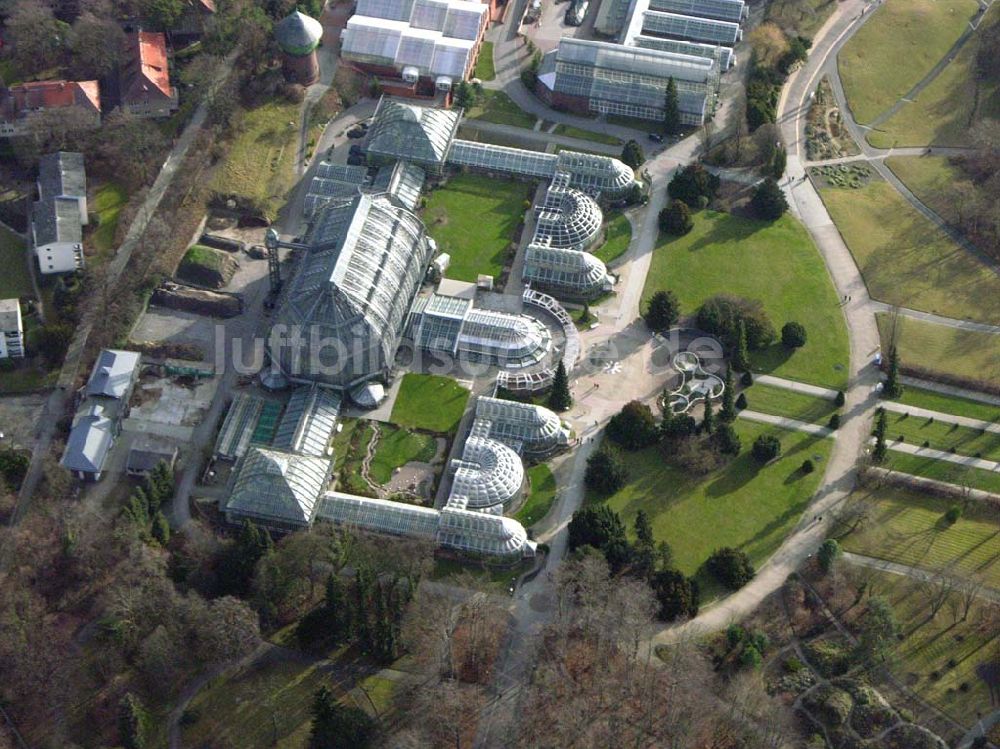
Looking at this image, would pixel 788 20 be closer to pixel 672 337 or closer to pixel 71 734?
pixel 672 337

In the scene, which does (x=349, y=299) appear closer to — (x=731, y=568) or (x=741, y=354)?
(x=741, y=354)

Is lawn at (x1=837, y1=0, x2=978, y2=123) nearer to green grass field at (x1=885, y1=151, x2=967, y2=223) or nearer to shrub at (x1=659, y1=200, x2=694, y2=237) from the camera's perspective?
green grass field at (x1=885, y1=151, x2=967, y2=223)

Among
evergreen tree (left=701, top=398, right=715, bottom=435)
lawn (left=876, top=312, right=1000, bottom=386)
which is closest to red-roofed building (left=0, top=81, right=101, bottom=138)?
evergreen tree (left=701, top=398, right=715, bottom=435)

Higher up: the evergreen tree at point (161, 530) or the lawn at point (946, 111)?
the lawn at point (946, 111)

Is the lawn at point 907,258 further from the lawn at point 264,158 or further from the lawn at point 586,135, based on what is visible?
the lawn at point 264,158

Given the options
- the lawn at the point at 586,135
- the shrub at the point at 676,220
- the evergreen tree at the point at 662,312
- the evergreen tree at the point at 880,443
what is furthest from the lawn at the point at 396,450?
the lawn at the point at 586,135

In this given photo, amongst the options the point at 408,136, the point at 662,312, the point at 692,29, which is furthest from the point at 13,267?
the point at 692,29
